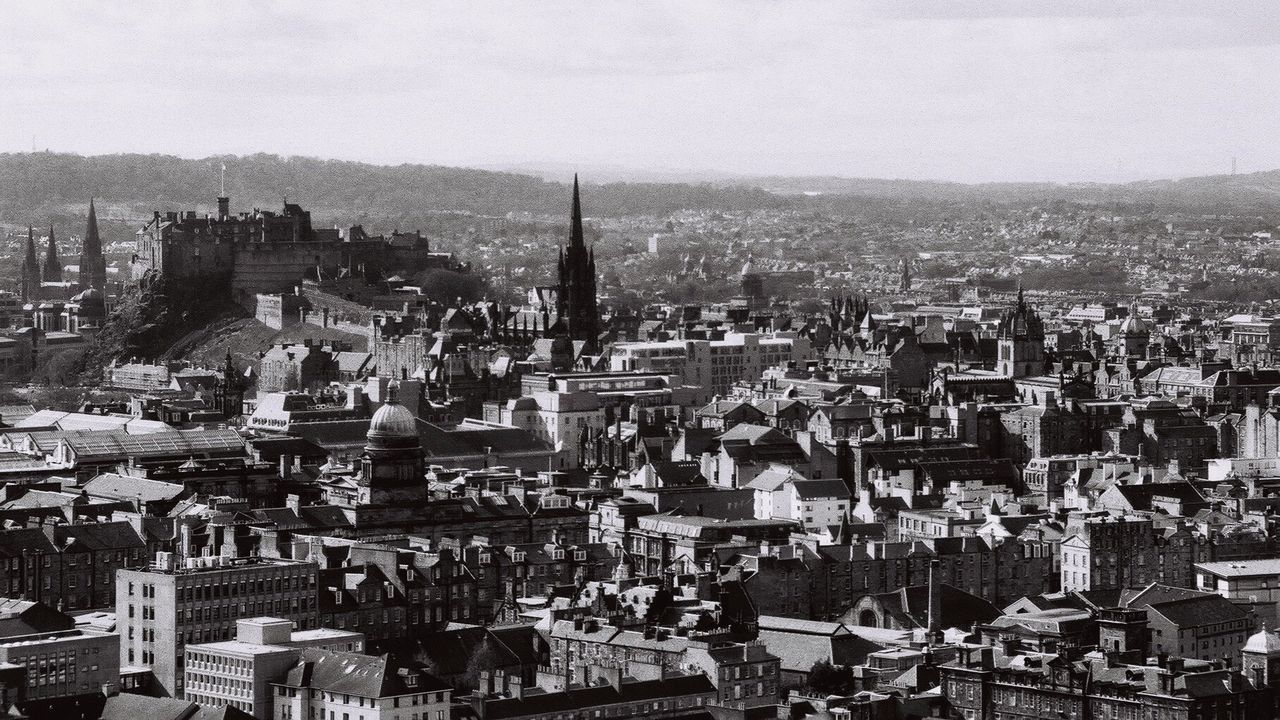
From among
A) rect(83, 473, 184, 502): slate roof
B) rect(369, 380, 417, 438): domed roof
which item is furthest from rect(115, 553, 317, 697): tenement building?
rect(83, 473, 184, 502): slate roof

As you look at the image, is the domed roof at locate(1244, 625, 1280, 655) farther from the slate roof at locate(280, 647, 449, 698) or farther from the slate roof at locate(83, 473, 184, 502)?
the slate roof at locate(83, 473, 184, 502)

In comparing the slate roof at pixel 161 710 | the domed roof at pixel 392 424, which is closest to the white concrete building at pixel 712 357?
the domed roof at pixel 392 424

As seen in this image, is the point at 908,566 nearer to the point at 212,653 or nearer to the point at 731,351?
the point at 212,653

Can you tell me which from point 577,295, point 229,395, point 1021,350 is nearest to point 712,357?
point 1021,350

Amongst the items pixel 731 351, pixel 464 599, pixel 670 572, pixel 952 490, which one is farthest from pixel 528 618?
pixel 731 351

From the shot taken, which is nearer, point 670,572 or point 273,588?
point 273,588
